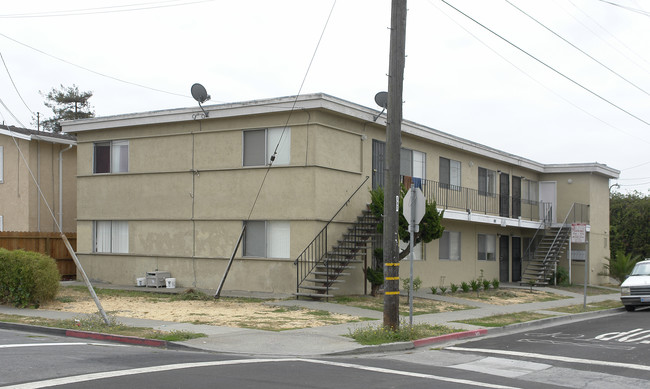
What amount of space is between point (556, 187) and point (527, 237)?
3.15 m

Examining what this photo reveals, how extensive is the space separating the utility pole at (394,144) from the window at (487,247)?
16994 mm

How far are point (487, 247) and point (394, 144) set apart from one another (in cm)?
1814

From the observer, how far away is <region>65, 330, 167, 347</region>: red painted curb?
470 inches

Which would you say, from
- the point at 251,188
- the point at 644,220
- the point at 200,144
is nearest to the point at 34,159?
the point at 200,144

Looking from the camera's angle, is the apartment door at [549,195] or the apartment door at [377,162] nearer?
the apartment door at [377,162]

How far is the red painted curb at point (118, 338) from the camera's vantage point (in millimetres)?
11938

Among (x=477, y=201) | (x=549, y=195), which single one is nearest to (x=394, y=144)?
(x=477, y=201)

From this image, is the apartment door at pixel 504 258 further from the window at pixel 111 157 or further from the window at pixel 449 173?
the window at pixel 111 157

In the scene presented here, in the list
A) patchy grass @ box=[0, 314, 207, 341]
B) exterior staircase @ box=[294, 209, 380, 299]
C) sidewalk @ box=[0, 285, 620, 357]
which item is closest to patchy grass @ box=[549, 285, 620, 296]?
sidewalk @ box=[0, 285, 620, 357]

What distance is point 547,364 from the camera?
10.6m

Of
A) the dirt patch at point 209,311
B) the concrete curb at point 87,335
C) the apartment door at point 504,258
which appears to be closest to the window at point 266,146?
the dirt patch at point 209,311

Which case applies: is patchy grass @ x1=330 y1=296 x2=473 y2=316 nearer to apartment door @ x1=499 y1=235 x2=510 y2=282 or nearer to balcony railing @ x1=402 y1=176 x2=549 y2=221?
balcony railing @ x1=402 y1=176 x2=549 y2=221

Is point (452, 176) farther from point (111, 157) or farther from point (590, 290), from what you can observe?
point (111, 157)

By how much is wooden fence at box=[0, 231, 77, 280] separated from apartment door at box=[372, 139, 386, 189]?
39.8 feet
